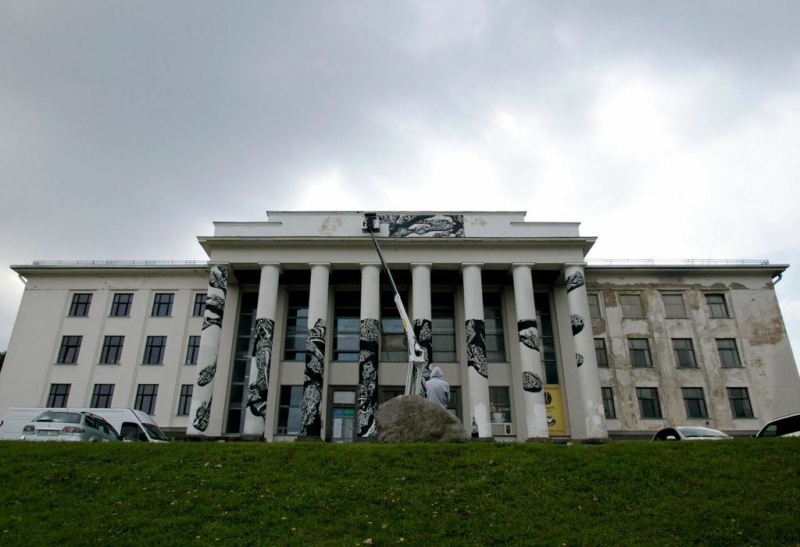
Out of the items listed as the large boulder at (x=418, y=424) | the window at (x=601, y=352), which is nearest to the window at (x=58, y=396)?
the large boulder at (x=418, y=424)

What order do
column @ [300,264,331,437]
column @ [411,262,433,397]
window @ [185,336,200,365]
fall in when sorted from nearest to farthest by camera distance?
1. column @ [300,264,331,437]
2. column @ [411,262,433,397]
3. window @ [185,336,200,365]

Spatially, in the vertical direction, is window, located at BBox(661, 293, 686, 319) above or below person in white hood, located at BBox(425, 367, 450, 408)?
above

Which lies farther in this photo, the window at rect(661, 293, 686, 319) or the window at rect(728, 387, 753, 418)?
the window at rect(661, 293, 686, 319)

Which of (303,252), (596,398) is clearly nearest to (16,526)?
(303,252)

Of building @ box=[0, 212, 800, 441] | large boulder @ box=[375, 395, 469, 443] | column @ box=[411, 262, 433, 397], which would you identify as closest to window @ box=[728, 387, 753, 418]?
building @ box=[0, 212, 800, 441]

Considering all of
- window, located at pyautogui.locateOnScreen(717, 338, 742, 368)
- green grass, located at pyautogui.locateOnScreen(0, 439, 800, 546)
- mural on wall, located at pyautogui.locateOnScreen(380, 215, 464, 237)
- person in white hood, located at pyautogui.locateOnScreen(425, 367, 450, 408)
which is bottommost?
green grass, located at pyautogui.locateOnScreen(0, 439, 800, 546)

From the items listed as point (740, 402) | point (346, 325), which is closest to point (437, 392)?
point (346, 325)

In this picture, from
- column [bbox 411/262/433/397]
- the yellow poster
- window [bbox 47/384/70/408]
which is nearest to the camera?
column [bbox 411/262/433/397]

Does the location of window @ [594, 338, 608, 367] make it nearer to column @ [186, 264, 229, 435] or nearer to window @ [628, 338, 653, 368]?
window @ [628, 338, 653, 368]

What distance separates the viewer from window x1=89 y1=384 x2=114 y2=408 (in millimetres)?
35312

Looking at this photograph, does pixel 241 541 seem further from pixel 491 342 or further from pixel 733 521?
pixel 491 342

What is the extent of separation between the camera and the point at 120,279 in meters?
38.6

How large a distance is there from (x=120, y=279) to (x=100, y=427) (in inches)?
760

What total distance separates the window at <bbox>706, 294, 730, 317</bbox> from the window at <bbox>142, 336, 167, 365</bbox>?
36263 millimetres
